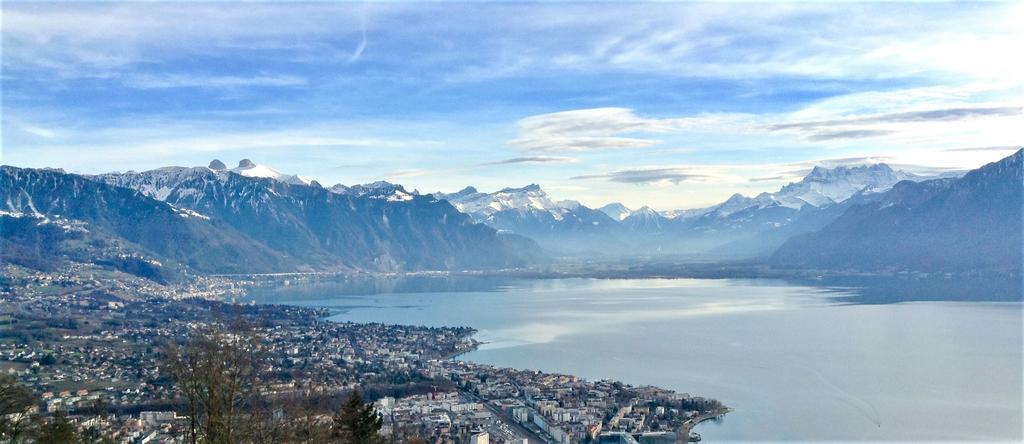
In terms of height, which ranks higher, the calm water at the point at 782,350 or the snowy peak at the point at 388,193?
the snowy peak at the point at 388,193

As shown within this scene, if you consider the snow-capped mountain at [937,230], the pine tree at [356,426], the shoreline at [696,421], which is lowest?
the shoreline at [696,421]

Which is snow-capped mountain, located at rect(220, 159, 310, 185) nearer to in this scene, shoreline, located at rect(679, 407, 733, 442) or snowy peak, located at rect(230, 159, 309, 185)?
snowy peak, located at rect(230, 159, 309, 185)

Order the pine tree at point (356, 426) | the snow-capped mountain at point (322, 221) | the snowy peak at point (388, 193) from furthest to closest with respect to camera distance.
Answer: the snowy peak at point (388, 193)
the snow-capped mountain at point (322, 221)
the pine tree at point (356, 426)

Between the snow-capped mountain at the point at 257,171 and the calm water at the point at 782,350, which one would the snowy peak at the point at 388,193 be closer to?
the snow-capped mountain at the point at 257,171

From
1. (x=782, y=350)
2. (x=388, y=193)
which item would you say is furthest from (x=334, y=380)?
(x=388, y=193)

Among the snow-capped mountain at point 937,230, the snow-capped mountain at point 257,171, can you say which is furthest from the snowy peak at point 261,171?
the snow-capped mountain at point 937,230

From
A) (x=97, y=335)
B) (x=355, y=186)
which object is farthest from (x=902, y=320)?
(x=355, y=186)

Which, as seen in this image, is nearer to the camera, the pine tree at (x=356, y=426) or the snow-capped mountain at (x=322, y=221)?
the pine tree at (x=356, y=426)

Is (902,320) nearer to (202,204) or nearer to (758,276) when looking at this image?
(758,276)
